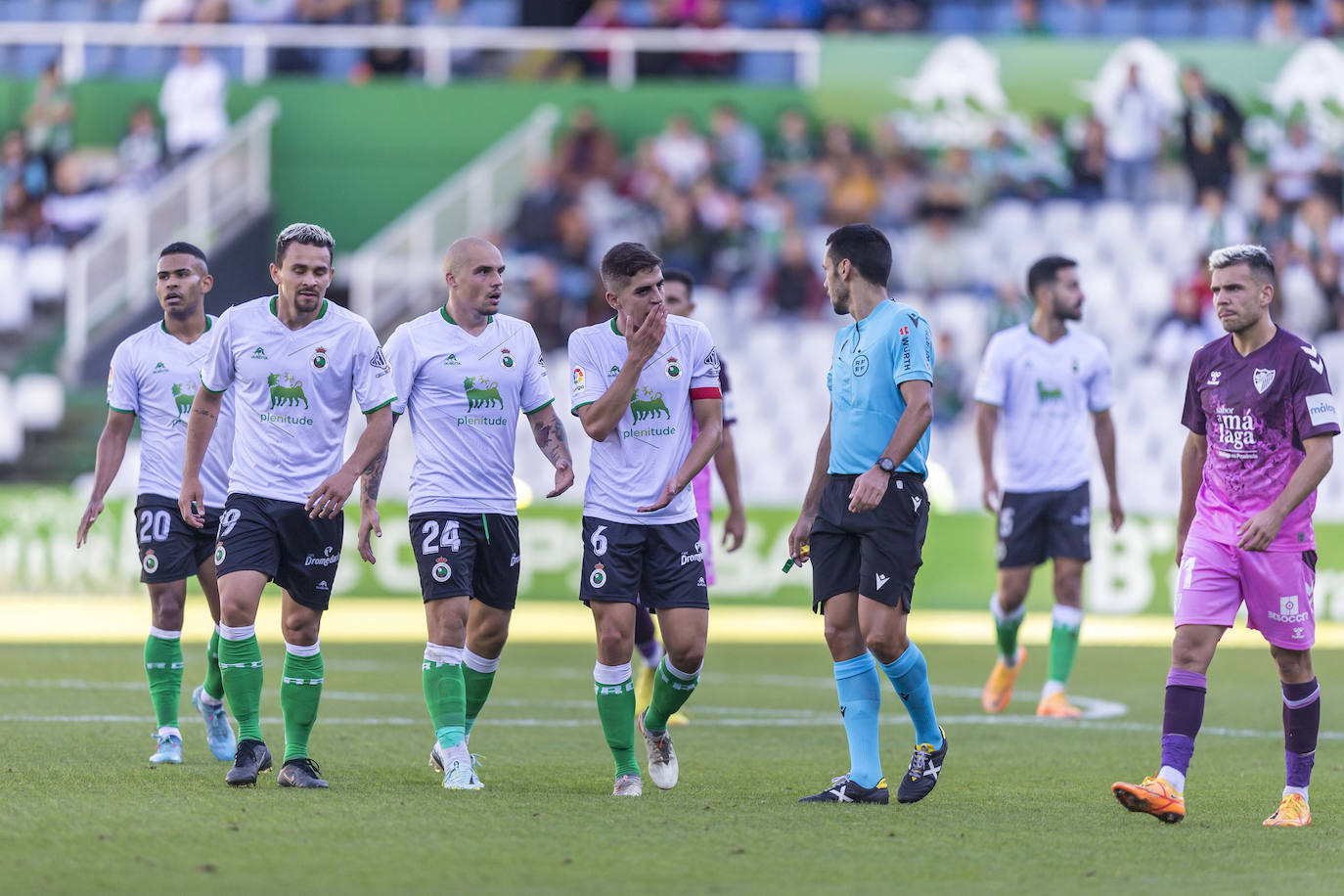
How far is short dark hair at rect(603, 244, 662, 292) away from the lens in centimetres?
788

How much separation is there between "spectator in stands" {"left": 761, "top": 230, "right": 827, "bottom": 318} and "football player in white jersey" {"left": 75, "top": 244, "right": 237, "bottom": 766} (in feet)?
43.8

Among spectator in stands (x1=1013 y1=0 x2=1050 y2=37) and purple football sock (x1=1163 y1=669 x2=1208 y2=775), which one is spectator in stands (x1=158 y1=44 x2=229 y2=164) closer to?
spectator in stands (x1=1013 y1=0 x2=1050 y2=37)

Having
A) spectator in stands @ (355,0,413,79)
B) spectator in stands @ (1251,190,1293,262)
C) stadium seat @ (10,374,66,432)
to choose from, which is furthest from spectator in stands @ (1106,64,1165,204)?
stadium seat @ (10,374,66,432)

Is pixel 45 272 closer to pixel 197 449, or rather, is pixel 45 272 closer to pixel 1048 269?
pixel 1048 269

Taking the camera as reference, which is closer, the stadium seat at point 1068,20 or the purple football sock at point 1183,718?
the purple football sock at point 1183,718

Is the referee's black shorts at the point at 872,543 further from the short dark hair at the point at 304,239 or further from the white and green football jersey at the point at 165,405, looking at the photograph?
the white and green football jersey at the point at 165,405

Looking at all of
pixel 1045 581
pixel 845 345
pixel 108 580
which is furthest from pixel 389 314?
pixel 845 345

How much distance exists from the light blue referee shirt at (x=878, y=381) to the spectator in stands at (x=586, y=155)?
1629cm

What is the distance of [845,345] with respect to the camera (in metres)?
8.05

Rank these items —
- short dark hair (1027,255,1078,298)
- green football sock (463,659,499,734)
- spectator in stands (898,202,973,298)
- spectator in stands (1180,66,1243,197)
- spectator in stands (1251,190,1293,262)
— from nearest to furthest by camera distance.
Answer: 1. green football sock (463,659,499,734)
2. short dark hair (1027,255,1078,298)
3. spectator in stands (1251,190,1293,262)
4. spectator in stands (898,202,973,298)
5. spectator in stands (1180,66,1243,197)

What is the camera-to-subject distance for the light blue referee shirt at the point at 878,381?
25.6 feet

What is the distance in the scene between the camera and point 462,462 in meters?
8.23

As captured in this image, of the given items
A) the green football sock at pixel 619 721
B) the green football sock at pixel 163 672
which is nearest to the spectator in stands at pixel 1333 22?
the green football sock at pixel 619 721

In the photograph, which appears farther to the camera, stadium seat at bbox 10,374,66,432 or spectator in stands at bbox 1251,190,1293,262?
stadium seat at bbox 10,374,66,432
